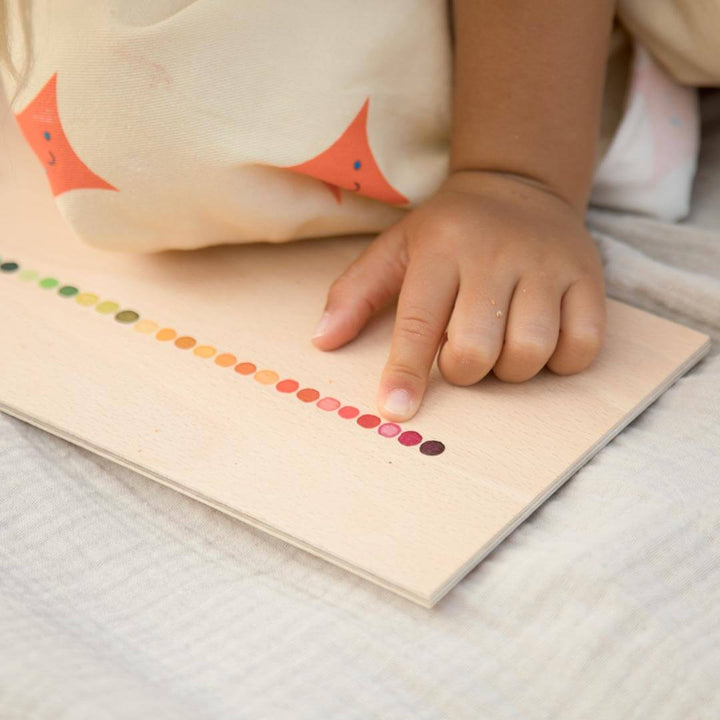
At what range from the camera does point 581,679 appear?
380 millimetres

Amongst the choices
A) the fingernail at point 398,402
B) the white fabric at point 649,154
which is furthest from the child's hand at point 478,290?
the white fabric at point 649,154

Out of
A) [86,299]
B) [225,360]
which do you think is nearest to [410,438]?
[225,360]

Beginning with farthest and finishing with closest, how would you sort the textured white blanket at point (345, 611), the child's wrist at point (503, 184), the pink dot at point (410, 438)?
the child's wrist at point (503, 184) < the pink dot at point (410, 438) < the textured white blanket at point (345, 611)

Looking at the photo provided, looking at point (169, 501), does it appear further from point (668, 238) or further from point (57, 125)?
point (668, 238)

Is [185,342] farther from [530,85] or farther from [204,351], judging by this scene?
[530,85]

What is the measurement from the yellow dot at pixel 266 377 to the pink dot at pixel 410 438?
0.08 meters

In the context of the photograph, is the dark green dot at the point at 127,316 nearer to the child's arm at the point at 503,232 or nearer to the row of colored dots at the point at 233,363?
the row of colored dots at the point at 233,363

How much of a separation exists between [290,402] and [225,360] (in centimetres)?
5

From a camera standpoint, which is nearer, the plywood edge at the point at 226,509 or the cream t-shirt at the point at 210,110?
the plywood edge at the point at 226,509

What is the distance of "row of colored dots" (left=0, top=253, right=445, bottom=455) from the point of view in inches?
18.9

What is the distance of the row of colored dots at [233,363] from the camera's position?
48 centimetres

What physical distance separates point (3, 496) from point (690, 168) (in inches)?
18.8

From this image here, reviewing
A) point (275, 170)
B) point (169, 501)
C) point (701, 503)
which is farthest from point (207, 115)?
point (701, 503)

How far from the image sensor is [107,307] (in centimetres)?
58
